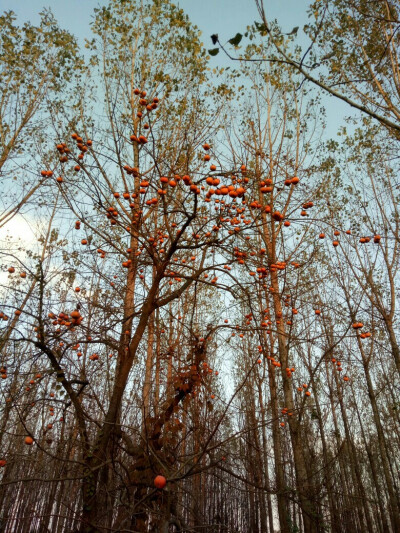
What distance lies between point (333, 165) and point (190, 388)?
5.86 meters

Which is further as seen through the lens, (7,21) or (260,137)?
(260,137)

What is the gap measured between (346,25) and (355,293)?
4.66 meters

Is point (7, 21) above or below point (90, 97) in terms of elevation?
above

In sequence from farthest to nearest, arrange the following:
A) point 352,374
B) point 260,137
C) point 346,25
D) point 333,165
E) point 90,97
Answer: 1. point 352,374
2. point 333,165
3. point 260,137
4. point 346,25
5. point 90,97

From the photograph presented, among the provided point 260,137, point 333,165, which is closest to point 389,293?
point 333,165

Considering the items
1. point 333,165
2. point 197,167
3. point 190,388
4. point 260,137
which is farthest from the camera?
point 333,165

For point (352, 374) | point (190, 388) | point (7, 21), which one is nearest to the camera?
point (190, 388)

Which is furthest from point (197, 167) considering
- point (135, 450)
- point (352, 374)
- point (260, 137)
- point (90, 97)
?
point (352, 374)

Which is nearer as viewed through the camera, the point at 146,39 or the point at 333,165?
the point at 146,39

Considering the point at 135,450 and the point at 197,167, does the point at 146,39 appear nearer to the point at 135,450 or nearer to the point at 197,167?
the point at 197,167

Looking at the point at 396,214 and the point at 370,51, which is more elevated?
the point at 370,51

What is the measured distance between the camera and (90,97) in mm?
5023

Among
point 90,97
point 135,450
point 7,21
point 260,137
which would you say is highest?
point 7,21

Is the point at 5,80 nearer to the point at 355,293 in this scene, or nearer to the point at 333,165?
the point at 333,165
